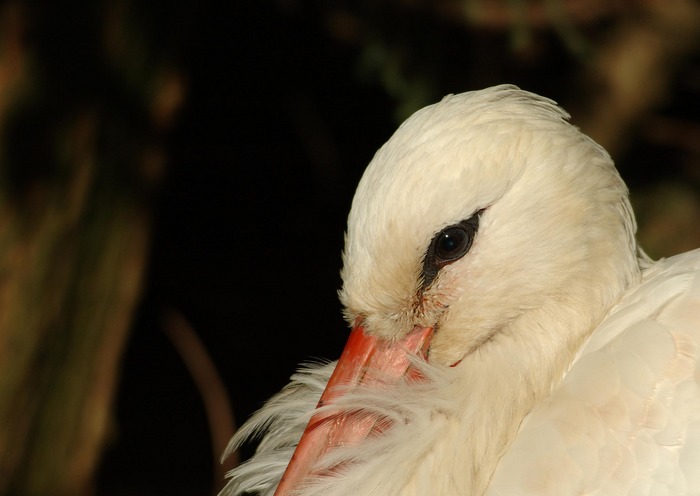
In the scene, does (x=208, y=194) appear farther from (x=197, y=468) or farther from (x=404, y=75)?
(x=404, y=75)

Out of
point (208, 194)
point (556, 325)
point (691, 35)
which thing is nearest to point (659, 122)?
point (691, 35)

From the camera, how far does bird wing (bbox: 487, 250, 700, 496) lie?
120 cm

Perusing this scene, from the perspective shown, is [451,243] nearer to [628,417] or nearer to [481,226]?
[481,226]

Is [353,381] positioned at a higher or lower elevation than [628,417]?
higher

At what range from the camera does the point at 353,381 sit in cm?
136

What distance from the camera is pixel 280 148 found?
3936 millimetres

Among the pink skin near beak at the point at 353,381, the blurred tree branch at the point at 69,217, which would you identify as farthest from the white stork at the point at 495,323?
the blurred tree branch at the point at 69,217

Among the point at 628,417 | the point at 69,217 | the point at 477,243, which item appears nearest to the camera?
the point at 628,417

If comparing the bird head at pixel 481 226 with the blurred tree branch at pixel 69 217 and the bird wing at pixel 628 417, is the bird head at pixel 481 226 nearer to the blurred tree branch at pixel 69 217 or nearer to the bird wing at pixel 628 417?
the bird wing at pixel 628 417

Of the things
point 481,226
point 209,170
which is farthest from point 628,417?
point 209,170

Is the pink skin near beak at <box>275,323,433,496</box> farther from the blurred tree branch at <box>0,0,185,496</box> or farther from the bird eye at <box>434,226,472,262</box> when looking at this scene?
the blurred tree branch at <box>0,0,185,496</box>

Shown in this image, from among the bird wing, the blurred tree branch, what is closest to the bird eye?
the bird wing

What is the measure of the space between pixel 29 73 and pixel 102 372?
2.99 ft

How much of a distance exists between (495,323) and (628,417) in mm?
254
